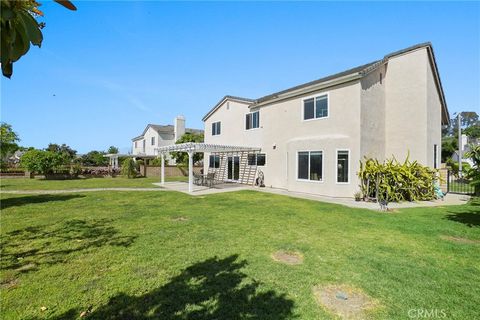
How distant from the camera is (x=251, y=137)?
2142 centimetres

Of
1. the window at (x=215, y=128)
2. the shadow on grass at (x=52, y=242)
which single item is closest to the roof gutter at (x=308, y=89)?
the window at (x=215, y=128)

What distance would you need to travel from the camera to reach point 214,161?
25.9 meters

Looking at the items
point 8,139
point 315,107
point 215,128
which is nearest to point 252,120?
point 215,128

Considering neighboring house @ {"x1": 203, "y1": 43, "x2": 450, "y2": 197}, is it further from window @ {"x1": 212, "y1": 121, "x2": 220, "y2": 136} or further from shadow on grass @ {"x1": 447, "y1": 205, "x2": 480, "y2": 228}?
window @ {"x1": 212, "y1": 121, "x2": 220, "y2": 136}

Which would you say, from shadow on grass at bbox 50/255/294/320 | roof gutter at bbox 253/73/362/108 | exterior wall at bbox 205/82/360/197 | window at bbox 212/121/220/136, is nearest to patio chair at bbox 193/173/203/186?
exterior wall at bbox 205/82/360/197

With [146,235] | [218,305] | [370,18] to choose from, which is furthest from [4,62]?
[370,18]

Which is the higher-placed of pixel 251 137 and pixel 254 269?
pixel 251 137

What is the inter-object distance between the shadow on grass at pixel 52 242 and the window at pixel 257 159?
1371 cm

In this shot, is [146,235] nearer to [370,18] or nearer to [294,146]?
[294,146]

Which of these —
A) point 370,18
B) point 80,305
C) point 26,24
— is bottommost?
point 80,305

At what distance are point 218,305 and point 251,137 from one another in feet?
59.9

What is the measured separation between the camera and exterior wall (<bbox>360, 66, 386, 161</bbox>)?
14.3 meters

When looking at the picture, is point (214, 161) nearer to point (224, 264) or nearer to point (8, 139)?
point (224, 264)

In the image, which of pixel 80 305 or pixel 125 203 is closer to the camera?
pixel 80 305
